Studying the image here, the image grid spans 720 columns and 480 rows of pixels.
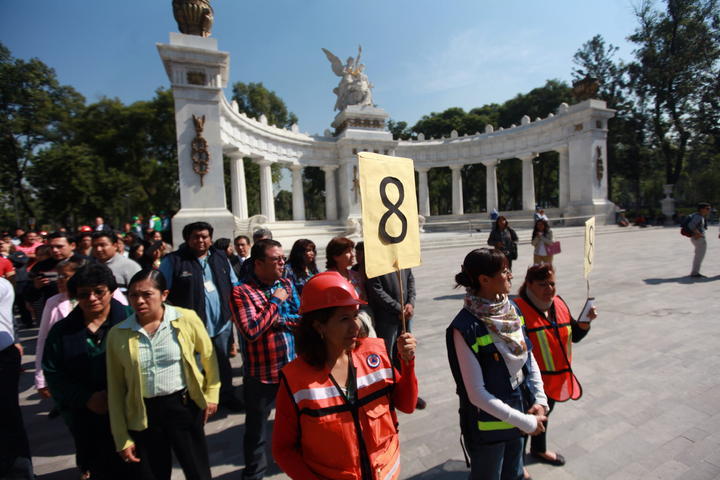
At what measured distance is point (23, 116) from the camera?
2628cm

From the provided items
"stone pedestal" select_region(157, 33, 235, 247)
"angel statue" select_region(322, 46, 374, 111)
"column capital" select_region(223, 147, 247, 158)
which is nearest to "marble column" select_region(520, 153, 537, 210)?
"angel statue" select_region(322, 46, 374, 111)

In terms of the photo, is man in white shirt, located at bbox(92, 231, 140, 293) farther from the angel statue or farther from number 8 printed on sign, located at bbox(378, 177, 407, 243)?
the angel statue

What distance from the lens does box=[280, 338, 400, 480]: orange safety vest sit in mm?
1452

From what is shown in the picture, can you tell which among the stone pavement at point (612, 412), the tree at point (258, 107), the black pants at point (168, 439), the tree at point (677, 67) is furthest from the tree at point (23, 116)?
the tree at point (677, 67)

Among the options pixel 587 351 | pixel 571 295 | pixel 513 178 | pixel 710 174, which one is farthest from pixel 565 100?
pixel 587 351

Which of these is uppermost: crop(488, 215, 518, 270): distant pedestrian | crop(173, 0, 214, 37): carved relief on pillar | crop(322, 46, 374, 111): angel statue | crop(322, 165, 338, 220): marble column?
crop(322, 46, 374, 111): angel statue

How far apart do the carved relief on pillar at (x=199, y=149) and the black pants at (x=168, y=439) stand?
1104cm

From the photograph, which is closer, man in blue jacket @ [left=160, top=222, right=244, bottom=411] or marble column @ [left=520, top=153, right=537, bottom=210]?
man in blue jacket @ [left=160, top=222, right=244, bottom=411]

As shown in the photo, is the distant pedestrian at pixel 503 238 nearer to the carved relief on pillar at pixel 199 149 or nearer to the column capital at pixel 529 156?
the carved relief on pillar at pixel 199 149

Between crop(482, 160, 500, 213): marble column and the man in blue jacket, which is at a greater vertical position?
crop(482, 160, 500, 213): marble column

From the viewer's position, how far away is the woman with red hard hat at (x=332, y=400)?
146cm

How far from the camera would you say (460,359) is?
1.87 metres

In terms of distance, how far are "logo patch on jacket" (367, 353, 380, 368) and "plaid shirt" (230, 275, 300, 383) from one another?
1.10 meters

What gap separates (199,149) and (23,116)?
2581cm
